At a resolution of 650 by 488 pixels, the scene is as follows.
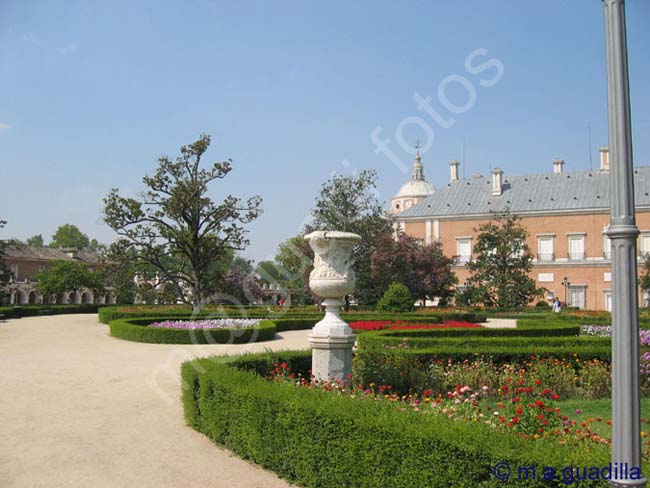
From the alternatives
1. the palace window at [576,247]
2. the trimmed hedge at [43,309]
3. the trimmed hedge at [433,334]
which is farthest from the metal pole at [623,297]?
the palace window at [576,247]

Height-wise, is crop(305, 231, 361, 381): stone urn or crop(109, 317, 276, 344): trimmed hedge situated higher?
crop(305, 231, 361, 381): stone urn

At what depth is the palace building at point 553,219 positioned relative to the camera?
46000mm

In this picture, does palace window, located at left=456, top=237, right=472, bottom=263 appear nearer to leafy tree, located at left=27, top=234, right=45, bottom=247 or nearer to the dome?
the dome

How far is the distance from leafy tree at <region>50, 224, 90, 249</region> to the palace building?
195 feet

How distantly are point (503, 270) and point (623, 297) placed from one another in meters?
36.6

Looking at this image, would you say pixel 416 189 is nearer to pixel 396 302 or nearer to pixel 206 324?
pixel 396 302

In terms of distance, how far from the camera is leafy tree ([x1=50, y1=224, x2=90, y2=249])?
92375mm

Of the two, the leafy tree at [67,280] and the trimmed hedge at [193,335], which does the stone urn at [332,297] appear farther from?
the leafy tree at [67,280]

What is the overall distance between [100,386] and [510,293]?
31.5m

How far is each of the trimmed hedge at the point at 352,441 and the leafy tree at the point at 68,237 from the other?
92675mm

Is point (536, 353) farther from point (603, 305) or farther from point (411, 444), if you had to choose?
point (603, 305)

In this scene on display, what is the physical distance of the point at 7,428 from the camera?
22.5 feet

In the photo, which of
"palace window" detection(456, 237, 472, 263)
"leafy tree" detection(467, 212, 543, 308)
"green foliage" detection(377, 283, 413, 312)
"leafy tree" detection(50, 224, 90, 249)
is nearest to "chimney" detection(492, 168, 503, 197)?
"palace window" detection(456, 237, 472, 263)

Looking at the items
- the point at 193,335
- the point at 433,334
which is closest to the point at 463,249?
the point at 433,334
